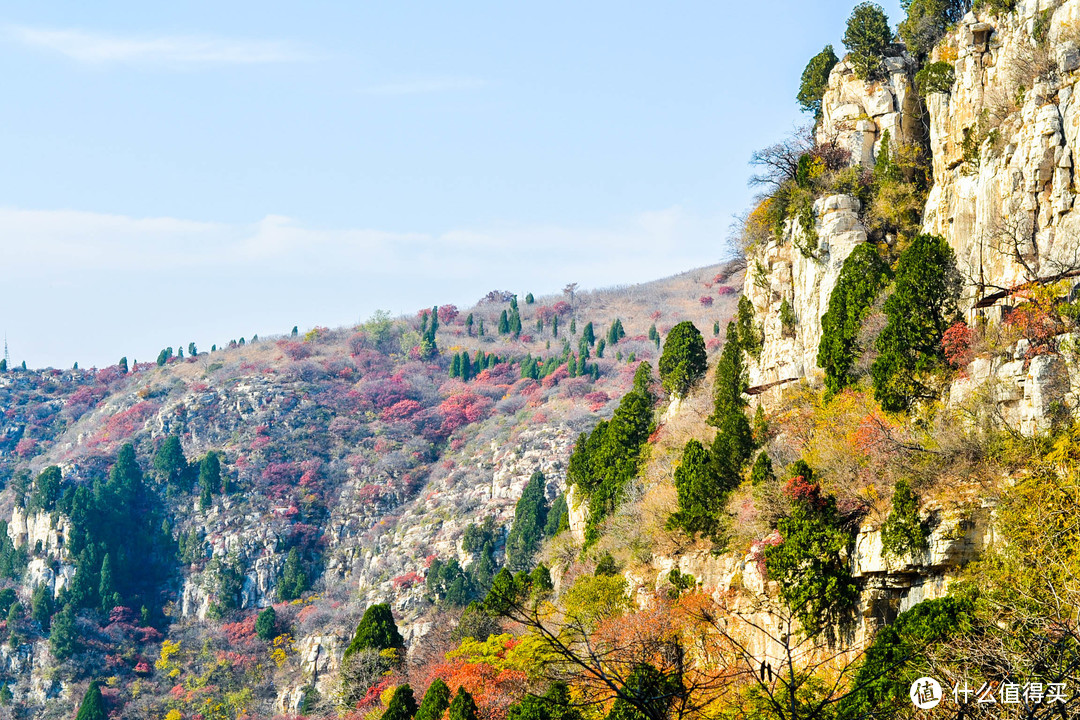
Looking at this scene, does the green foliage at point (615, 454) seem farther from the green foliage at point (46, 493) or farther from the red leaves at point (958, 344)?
the green foliage at point (46, 493)

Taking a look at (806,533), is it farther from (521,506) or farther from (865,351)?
(521,506)

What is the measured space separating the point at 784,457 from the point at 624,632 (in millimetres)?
6409

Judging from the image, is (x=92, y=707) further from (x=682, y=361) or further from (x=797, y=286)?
(x=797, y=286)

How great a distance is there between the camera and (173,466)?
84875 millimetres

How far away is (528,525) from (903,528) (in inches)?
1595

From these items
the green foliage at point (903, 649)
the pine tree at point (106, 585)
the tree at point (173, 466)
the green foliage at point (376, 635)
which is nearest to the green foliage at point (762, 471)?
the green foliage at point (903, 649)

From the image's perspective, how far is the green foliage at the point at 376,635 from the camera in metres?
40.6

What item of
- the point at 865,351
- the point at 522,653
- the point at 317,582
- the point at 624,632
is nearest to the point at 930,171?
the point at 865,351

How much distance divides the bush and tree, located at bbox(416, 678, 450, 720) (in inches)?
540

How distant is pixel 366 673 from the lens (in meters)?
39.7

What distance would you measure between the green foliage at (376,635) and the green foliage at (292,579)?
108 ft

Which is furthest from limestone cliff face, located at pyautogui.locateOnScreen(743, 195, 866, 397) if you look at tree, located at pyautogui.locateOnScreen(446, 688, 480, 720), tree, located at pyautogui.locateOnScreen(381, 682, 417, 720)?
tree, located at pyautogui.locateOnScreen(381, 682, 417, 720)

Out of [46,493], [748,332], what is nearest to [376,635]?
→ [748,332]

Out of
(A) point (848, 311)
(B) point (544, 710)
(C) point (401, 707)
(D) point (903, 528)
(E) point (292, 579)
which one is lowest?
(E) point (292, 579)
